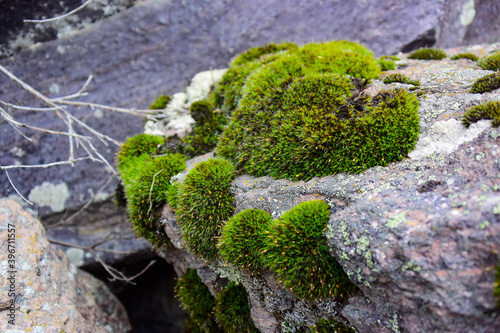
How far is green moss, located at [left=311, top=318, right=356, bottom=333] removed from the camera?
2.80 metres

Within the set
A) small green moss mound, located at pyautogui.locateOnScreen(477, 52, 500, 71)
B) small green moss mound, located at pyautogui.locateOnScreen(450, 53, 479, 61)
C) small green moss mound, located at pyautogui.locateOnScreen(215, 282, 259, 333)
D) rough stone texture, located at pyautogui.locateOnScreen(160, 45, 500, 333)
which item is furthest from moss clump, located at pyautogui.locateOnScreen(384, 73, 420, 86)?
small green moss mound, located at pyautogui.locateOnScreen(215, 282, 259, 333)

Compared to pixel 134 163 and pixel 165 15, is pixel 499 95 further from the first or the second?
pixel 165 15

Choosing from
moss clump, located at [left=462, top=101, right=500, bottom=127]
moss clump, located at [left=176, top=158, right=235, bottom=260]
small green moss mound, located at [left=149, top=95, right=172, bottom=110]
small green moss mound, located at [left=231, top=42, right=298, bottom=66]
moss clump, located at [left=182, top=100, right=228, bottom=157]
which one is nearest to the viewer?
moss clump, located at [left=462, top=101, right=500, bottom=127]

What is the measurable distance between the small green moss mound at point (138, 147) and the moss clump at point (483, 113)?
381 cm

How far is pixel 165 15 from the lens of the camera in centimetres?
693

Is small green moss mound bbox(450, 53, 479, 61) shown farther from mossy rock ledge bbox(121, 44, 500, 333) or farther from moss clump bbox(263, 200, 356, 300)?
moss clump bbox(263, 200, 356, 300)

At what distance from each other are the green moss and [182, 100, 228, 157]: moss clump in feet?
8.90

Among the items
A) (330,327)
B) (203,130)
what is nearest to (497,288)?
(330,327)

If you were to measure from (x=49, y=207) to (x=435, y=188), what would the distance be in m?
6.55

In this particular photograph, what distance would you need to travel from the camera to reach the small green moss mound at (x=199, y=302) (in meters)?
4.18

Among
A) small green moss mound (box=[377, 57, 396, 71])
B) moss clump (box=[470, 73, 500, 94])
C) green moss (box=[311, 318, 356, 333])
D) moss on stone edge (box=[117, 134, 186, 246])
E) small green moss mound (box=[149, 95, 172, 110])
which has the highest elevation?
moss clump (box=[470, 73, 500, 94])

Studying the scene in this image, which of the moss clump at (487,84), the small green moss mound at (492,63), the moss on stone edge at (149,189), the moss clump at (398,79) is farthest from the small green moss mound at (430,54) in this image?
the moss on stone edge at (149,189)

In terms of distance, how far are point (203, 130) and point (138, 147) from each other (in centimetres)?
99

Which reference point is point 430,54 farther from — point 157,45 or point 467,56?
point 157,45
